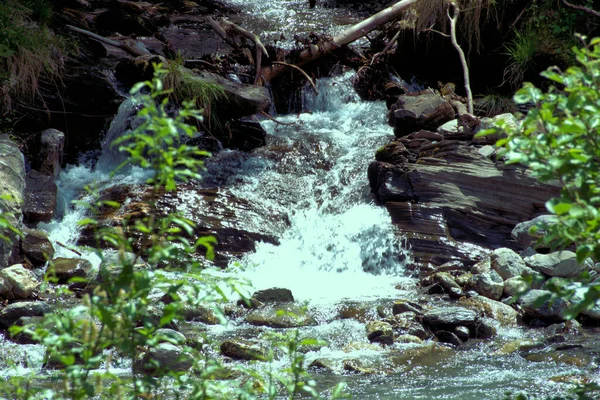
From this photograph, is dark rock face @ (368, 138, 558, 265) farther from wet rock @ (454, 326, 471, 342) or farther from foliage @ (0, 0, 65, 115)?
foliage @ (0, 0, 65, 115)

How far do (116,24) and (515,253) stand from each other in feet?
28.0

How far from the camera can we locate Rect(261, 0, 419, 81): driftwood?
11508 mm

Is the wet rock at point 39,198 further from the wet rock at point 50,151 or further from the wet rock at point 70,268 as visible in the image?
the wet rock at point 70,268

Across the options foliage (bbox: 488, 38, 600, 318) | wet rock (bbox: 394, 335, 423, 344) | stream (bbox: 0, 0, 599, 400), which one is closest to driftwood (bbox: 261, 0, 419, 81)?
stream (bbox: 0, 0, 599, 400)

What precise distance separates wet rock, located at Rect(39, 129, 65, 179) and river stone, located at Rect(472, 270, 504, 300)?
5355 mm

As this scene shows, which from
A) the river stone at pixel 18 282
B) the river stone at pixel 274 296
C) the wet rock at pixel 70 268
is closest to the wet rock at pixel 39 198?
the wet rock at pixel 70 268

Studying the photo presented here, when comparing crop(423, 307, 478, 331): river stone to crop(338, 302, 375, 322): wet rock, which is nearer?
crop(423, 307, 478, 331): river stone

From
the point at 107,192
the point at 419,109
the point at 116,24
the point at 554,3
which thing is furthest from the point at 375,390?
→ the point at 116,24

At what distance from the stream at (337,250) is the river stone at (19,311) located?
591 millimetres

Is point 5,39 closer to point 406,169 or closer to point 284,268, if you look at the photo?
point 284,268

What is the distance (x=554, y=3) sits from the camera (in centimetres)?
1109

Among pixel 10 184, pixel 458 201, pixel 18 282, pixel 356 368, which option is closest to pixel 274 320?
pixel 356 368

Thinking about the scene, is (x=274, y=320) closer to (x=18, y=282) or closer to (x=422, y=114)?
(x=18, y=282)

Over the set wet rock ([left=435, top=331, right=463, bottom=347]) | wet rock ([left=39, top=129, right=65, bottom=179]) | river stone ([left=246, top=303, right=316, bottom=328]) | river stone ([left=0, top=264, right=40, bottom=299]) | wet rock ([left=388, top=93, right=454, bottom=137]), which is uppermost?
wet rock ([left=388, top=93, right=454, bottom=137])
